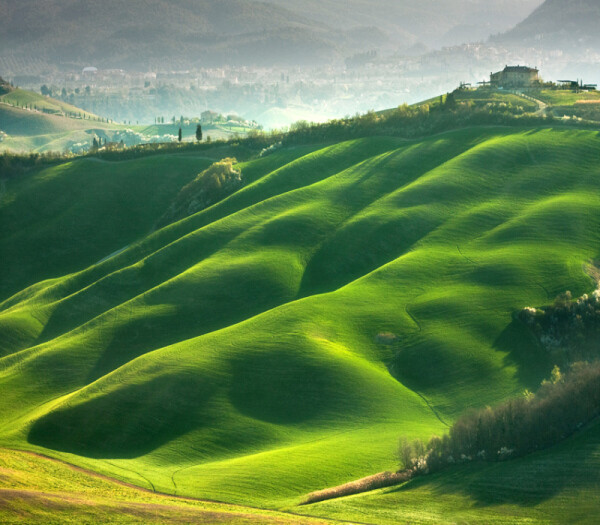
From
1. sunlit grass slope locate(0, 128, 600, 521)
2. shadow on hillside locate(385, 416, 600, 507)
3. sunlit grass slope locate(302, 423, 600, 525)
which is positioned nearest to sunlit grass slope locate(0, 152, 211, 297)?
sunlit grass slope locate(0, 128, 600, 521)

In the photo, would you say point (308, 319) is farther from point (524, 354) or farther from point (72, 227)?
point (72, 227)

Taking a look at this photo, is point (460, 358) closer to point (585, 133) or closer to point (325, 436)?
point (325, 436)

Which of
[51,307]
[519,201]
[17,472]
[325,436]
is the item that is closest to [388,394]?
[325,436]

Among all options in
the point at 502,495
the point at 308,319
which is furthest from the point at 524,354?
the point at 502,495

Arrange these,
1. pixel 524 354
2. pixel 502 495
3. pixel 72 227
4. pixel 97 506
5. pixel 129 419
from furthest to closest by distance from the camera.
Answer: pixel 72 227
pixel 524 354
pixel 129 419
pixel 502 495
pixel 97 506

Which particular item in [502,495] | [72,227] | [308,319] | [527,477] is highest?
[72,227]

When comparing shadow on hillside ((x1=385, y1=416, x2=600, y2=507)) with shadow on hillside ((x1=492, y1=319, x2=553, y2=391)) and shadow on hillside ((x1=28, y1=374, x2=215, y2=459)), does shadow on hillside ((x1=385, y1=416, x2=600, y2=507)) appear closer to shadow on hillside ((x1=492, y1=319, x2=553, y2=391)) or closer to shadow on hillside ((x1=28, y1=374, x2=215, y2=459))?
shadow on hillside ((x1=492, y1=319, x2=553, y2=391))

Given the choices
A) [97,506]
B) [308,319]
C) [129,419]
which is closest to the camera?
[97,506]
